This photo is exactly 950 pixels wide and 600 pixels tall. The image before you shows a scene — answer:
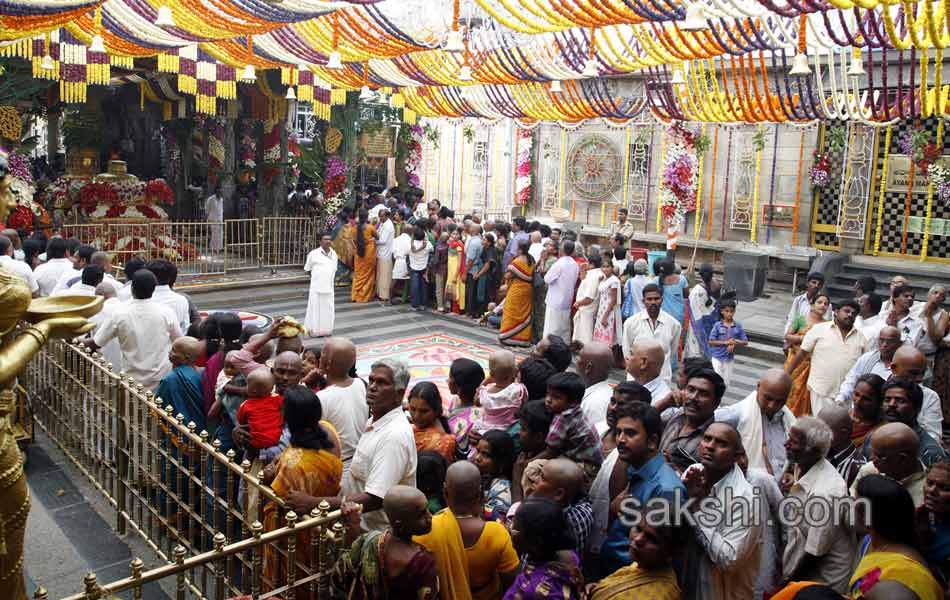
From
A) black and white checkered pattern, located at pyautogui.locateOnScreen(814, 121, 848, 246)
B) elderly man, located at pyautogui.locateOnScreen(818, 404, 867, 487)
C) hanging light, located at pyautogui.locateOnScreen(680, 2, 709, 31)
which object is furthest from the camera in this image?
black and white checkered pattern, located at pyautogui.locateOnScreen(814, 121, 848, 246)

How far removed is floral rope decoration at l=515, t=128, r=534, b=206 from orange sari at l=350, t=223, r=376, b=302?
731 centimetres

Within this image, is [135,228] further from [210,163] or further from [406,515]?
[406,515]

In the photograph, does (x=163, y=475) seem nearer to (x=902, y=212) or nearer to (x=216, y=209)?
(x=216, y=209)

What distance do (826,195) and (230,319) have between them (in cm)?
1277

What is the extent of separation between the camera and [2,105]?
1240 cm

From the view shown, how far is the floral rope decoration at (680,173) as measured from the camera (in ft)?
52.1

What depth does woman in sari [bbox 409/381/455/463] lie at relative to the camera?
3.87 meters

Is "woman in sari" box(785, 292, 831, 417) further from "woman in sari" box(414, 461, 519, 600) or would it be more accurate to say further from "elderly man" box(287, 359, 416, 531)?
"woman in sari" box(414, 461, 519, 600)

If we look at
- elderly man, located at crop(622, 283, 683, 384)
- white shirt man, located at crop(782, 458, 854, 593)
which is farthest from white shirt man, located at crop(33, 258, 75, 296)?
white shirt man, located at crop(782, 458, 854, 593)

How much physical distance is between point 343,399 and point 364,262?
8.64 metres

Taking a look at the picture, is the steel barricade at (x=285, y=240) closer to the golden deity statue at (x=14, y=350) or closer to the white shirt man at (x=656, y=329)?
the white shirt man at (x=656, y=329)

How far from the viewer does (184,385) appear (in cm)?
468

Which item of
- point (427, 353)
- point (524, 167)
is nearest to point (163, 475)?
point (427, 353)

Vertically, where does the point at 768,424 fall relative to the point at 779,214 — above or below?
below
